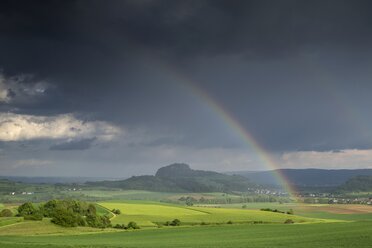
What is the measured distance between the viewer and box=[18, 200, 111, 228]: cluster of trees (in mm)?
86938

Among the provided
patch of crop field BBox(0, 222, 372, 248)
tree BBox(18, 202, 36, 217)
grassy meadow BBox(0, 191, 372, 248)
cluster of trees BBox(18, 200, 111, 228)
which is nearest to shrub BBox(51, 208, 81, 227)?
cluster of trees BBox(18, 200, 111, 228)

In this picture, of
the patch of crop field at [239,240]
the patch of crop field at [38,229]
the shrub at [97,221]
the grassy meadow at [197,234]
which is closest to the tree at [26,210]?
the grassy meadow at [197,234]

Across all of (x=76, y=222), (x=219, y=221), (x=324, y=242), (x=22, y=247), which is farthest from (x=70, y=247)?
(x=219, y=221)

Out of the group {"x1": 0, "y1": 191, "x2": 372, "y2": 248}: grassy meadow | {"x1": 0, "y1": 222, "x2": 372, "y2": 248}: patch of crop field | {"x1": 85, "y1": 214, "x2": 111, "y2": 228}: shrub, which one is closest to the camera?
{"x1": 0, "y1": 222, "x2": 372, "y2": 248}: patch of crop field

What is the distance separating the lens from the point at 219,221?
106 m

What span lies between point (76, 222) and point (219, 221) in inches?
1389

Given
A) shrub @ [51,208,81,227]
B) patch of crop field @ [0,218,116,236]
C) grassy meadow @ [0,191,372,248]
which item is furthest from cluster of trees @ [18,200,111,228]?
grassy meadow @ [0,191,372,248]

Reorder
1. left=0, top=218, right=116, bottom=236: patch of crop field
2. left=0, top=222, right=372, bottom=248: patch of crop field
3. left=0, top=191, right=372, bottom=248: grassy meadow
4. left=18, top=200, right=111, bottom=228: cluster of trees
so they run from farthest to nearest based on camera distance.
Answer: left=18, top=200, right=111, bottom=228: cluster of trees → left=0, top=218, right=116, bottom=236: patch of crop field → left=0, top=191, right=372, bottom=248: grassy meadow → left=0, top=222, right=372, bottom=248: patch of crop field

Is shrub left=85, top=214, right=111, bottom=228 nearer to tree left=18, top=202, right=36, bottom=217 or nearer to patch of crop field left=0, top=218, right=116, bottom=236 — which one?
patch of crop field left=0, top=218, right=116, bottom=236

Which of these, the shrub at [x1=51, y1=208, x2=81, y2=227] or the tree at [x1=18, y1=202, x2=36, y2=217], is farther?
the tree at [x1=18, y1=202, x2=36, y2=217]

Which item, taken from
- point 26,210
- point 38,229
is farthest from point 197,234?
point 26,210

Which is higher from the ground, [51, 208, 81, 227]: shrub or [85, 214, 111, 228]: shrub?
[51, 208, 81, 227]: shrub

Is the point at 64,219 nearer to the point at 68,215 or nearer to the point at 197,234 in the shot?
the point at 68,215

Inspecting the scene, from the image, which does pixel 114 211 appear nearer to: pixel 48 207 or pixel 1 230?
pixel 48 207
